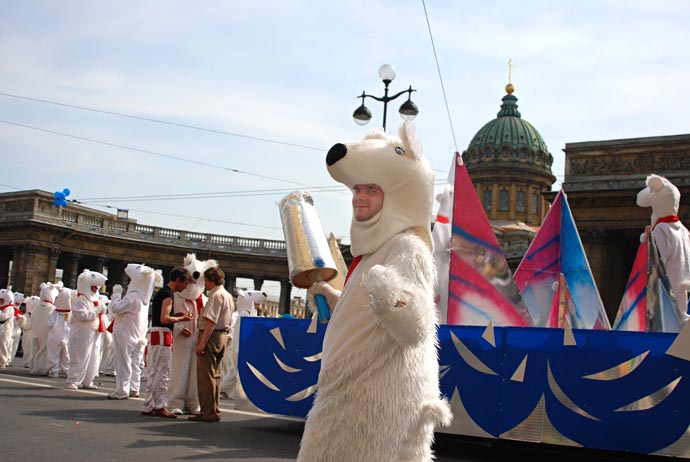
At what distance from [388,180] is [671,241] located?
547cm

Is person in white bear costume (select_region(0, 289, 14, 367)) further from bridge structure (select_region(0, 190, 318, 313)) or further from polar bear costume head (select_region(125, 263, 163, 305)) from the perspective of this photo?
bridge structure (select_region(0, 190, 318, 313))

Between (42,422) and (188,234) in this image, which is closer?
(42,422)

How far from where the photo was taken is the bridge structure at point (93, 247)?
5050 centimetres

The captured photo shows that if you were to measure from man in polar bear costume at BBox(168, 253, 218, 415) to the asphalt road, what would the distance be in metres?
0.34

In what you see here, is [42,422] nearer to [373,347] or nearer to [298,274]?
[298,274]

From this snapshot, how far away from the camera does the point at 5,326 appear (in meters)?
18.4

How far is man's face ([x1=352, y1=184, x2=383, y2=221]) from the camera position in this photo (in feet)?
14.8

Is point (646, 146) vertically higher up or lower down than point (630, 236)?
higher up

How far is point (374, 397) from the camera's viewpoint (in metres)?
3.98

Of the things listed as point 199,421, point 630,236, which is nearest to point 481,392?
point 199,421

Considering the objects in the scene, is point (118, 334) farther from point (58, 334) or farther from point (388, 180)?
point (388, 180)

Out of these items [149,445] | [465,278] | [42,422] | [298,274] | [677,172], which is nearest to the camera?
[298,274]

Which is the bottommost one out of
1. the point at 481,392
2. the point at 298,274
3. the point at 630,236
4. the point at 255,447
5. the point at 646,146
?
the point at 255,447

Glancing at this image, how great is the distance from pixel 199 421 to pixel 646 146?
109ft
